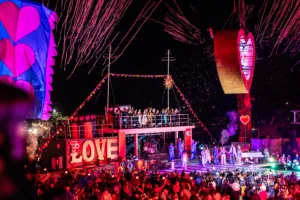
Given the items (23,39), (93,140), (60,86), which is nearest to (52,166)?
(93,140)

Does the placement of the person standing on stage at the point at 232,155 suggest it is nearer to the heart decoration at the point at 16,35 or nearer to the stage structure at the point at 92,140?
the stage structure at the point at 92,140

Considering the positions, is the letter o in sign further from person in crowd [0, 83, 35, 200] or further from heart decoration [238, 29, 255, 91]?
person in crowd [0, 83, 35, 200]

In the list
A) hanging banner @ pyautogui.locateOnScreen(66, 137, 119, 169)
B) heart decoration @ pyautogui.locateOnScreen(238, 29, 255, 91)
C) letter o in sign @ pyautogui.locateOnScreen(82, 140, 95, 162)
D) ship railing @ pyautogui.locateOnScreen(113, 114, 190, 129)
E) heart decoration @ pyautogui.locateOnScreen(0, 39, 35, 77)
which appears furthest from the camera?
ship railing @ pyautogui.locateOnScreen(113, 114, 190, 129)

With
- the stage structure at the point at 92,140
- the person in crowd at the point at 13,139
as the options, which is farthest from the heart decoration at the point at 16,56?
the person in crowd at the point at 13,139

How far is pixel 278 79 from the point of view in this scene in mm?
33906

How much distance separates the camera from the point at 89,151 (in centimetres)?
1766

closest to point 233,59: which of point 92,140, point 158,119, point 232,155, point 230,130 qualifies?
point 92,140

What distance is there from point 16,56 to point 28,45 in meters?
0.72

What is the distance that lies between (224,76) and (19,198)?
14575mm

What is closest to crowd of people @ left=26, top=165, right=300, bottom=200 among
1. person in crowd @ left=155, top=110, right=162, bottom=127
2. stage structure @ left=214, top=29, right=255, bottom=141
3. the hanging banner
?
the hanging banner

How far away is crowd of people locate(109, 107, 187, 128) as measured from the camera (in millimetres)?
20625

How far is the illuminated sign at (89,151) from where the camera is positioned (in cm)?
1703

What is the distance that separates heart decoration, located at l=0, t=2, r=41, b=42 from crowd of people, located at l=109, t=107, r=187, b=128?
9.85 metres

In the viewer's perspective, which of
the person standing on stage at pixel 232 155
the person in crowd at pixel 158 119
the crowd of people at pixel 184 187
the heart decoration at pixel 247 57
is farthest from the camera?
the person in crowd at pixel 158 119
